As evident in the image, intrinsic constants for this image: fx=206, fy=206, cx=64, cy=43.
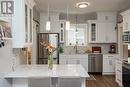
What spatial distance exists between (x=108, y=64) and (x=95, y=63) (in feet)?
1.79

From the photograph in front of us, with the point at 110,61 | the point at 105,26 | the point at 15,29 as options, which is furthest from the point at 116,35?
the point at 15,29

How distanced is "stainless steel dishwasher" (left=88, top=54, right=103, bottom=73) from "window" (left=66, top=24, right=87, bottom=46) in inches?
41.6

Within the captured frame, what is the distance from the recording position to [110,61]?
337 inches

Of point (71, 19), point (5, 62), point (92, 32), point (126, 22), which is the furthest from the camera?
point (71, 19)

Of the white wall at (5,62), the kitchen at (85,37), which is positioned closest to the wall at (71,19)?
the kitchen at (85,37)

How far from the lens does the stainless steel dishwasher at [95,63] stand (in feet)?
28.6

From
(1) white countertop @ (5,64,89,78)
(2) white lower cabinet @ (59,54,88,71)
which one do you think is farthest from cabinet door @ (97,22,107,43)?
(1) white countertop @ (5,64,89,78)

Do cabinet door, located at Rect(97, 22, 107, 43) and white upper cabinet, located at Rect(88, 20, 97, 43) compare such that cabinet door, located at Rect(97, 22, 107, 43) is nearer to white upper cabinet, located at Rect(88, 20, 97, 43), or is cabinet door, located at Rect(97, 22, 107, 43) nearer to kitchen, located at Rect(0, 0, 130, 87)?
kitchen, located at Rect(0, 0, 130, 87)

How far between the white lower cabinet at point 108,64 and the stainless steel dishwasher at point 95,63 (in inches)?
8.8

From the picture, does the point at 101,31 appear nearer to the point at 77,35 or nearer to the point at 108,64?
the point at 77,35

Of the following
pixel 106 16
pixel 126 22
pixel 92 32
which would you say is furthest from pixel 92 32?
pixel 126 22

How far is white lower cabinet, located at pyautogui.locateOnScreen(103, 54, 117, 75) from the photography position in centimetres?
855

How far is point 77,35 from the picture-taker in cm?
955

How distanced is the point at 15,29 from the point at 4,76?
848mm
